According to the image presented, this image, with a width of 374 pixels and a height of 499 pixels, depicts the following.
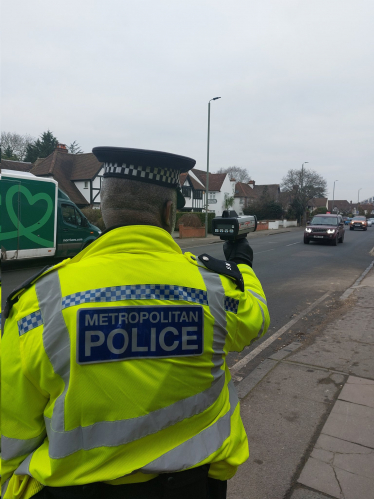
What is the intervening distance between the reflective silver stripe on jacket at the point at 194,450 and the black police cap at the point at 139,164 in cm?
89

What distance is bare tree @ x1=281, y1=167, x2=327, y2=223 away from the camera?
49716mm

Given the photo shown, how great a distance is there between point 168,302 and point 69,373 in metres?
0.35

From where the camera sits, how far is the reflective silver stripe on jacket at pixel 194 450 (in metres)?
1.21

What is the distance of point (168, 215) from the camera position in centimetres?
145

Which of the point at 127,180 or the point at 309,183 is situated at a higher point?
the point at 309,183

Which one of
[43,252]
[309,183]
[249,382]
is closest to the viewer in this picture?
[249,382]

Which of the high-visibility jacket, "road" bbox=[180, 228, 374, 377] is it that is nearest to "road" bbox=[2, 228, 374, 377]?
"road" bbox=[180, 228, 374, 377]

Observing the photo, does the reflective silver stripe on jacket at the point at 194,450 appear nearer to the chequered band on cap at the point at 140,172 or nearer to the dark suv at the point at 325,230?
the chequered band on cap at the point at 140,172

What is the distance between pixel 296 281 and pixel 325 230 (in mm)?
11253

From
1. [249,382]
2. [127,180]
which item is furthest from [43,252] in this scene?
[127,180]

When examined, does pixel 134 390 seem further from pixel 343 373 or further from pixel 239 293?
pixel 343 373

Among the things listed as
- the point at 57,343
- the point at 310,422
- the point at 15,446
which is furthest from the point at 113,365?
the point at 310,422

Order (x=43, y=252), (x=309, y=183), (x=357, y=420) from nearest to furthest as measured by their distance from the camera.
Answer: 1. (x=357, y=420)
2. (x=43, y=252)
3. (x=309, y=183)

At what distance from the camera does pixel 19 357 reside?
44.4 inches
